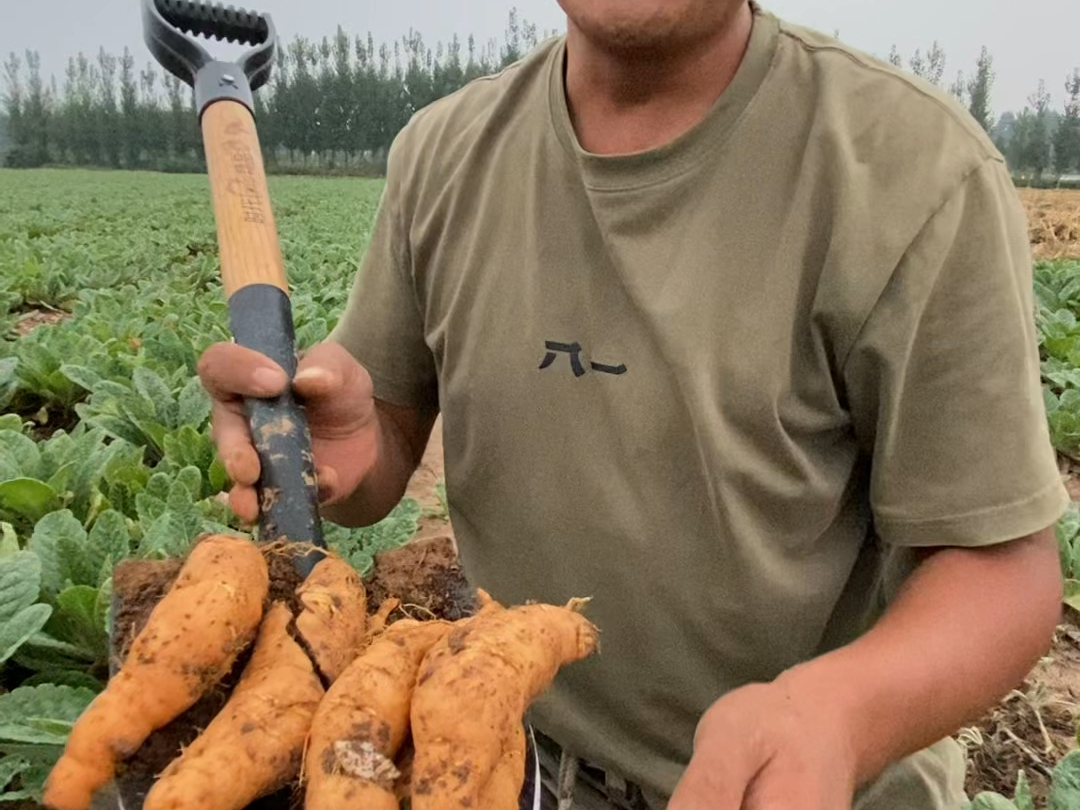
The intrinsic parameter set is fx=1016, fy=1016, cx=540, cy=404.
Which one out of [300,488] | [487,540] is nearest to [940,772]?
[487,540]

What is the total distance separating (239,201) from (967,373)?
88cm

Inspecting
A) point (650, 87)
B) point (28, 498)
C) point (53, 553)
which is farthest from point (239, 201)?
point (28, 498)

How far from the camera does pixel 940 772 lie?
1455mm

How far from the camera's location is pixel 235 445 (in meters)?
1.08

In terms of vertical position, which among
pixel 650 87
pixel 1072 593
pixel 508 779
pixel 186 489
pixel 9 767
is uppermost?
pixel 650 87

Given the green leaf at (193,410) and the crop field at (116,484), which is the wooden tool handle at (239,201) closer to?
the crop field at (116,484)

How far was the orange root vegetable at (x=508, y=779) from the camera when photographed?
83 cm

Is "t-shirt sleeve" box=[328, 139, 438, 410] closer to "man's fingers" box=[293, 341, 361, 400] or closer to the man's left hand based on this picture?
"man's fingers" box=[293, 341, 361, 400]

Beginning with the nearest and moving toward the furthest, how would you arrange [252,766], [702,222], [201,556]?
[252,766]
[201,556]
[702,222]

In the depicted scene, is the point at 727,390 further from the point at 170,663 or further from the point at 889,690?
the point at 170,663

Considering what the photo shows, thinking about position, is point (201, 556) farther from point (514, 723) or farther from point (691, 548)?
point (691, 548)

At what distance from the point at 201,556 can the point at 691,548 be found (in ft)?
2.03

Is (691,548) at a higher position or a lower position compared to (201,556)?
lower

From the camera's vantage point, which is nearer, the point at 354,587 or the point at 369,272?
the point at 354,587
